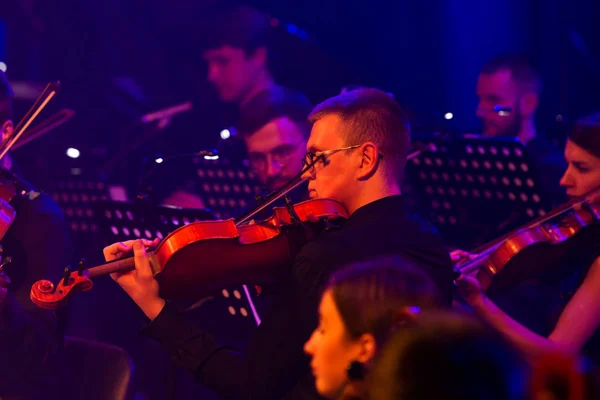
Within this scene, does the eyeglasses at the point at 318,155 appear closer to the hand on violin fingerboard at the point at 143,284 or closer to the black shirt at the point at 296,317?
the black shirt at the point at 296,317

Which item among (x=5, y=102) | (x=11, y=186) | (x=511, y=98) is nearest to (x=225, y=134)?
(x=5, y=102)

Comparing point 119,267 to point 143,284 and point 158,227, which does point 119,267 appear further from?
point 158,227

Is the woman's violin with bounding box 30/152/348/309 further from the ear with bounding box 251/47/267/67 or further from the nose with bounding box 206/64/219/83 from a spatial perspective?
the nose with bounding box 206/64/219/83

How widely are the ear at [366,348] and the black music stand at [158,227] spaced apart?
155 cm

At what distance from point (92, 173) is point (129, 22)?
6.82 feet

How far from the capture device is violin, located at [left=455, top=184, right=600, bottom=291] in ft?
10.2

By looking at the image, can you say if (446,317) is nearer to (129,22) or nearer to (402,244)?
(402,244)

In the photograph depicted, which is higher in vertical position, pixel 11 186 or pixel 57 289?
pixel 11 186

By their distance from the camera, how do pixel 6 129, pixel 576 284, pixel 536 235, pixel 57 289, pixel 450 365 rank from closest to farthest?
pixel 450 365 < pixel 57 289 < pixel 576 284 < pixel 536 235 < pixel 6 129

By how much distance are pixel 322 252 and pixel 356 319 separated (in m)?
0.61

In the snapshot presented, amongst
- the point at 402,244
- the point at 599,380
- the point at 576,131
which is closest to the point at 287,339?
the point at 402,244

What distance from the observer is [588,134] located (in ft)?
10.4

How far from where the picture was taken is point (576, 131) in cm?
325

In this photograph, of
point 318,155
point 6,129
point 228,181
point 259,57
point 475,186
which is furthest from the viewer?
point 259,57
